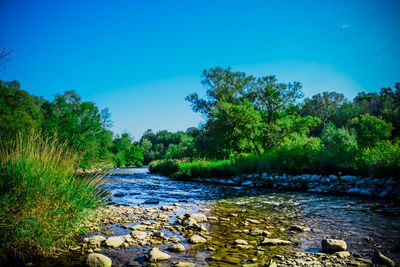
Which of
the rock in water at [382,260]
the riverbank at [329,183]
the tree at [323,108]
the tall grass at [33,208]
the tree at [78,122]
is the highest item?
the tree at [323,108]

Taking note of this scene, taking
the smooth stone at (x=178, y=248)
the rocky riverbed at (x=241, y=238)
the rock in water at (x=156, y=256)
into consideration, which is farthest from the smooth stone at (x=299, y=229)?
the rock in water at (x=156, y=256)

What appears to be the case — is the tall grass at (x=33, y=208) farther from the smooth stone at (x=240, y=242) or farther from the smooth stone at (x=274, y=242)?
the smooth stone at (x=274, y=242)

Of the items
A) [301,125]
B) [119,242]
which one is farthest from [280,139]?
[119,242]

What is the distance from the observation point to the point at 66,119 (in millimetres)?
26234

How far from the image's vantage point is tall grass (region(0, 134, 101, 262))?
229 cm

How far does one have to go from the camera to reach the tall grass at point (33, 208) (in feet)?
7.50

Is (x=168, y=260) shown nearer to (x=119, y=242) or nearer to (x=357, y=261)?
(x=119, y=242)

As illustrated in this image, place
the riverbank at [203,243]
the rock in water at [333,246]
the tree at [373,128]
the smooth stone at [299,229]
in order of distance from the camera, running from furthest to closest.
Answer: the tree at [373,128] → the smooth stone at [299,229] → the rock in water at [333,246] → the riverbank at [203,243]

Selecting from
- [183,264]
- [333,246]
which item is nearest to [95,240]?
[183,264]

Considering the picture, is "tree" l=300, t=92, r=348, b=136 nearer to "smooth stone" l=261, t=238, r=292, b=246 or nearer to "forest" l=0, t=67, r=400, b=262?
"forest" l=0, t=67, r=400, b=262

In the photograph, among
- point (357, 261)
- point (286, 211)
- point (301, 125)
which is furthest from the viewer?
point (301, 125)

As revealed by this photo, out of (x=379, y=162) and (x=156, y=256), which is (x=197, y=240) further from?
(x=379, y=162)

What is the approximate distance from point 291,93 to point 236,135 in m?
6.40

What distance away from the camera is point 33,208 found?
95.2 inches
